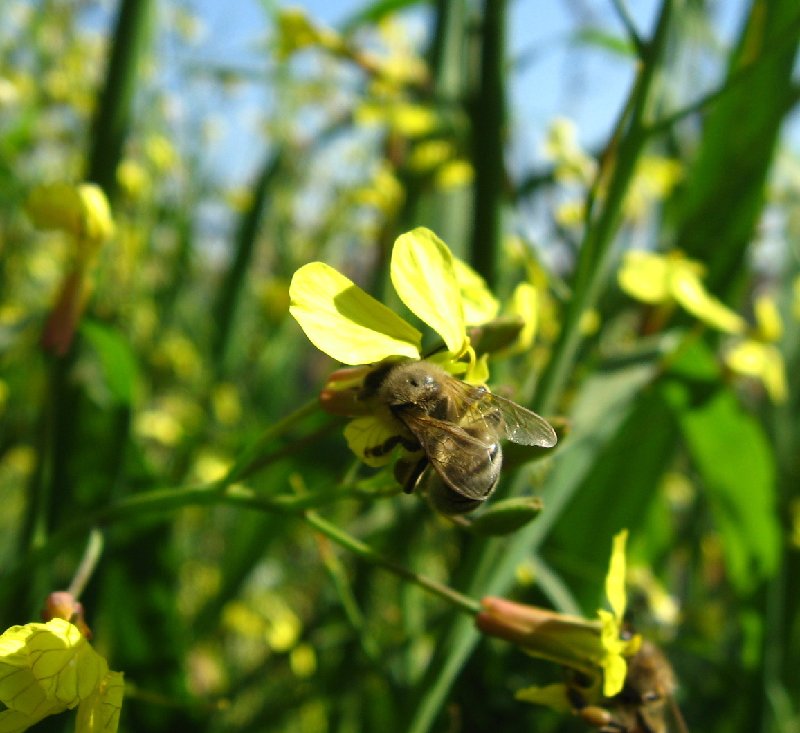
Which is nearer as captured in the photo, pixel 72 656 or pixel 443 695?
pixel 72 656

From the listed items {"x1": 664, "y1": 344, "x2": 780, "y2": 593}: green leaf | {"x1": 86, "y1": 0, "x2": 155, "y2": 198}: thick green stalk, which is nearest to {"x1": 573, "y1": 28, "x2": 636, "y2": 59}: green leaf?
{"x1": 664, "y1": 344, "x2": 780, "y2": 593}: green leaf

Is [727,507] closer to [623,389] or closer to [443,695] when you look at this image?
[623,389]

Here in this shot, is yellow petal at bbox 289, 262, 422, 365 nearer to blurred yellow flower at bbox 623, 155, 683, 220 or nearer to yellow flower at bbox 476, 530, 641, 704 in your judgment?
yellow flower at bbox 476, 530, 641, 704

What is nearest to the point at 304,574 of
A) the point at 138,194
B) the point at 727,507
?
the point at 138,194

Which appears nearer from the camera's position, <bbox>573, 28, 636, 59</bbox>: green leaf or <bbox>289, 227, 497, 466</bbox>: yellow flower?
<bbox>289, 227, 497, 466</bbox>: yellow flower

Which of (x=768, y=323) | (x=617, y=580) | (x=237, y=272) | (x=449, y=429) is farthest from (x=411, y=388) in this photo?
(x=237, y=272)

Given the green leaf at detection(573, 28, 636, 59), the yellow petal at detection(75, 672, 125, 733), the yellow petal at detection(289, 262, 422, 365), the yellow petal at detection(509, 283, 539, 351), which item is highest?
the green leaf at detection(573, 28, 636, 59)
